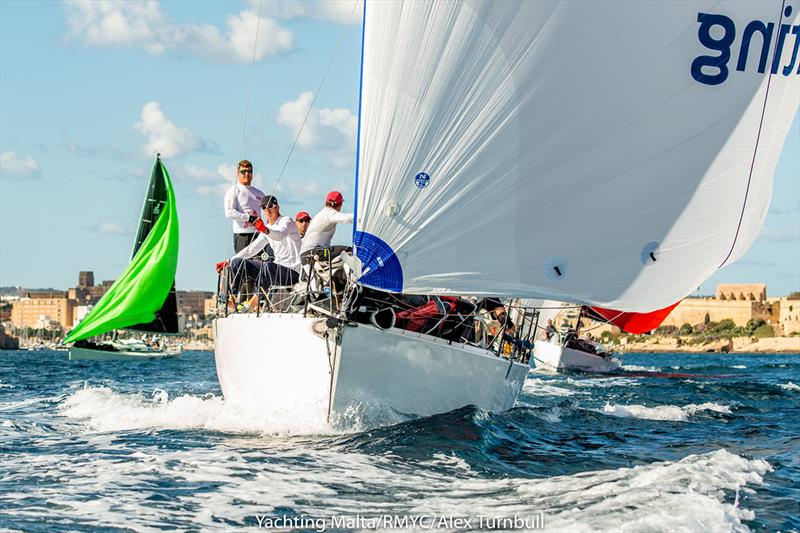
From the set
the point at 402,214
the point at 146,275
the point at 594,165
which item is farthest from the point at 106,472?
the point at 146,275

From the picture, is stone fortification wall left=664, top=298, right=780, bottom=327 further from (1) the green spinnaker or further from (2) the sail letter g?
(2) the sail letter g

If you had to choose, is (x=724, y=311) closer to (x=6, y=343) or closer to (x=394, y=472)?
(x=6, y=343)

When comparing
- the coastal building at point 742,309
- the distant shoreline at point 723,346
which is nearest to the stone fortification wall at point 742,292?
the coastal building at point 742,309

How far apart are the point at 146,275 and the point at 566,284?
13.4 meters

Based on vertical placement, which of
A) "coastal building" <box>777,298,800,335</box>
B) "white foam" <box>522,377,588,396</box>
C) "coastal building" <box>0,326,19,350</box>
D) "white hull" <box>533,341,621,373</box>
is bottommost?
"coastal building" <box>0,326,19,350</box>

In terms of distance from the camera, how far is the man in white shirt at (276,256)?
1167 cm

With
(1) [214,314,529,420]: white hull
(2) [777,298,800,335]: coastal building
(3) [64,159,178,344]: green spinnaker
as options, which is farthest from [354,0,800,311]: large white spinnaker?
(2) [777,298,800,335]: coastal building

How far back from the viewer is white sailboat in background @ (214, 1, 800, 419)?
342 inches

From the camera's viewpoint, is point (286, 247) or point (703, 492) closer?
point (703, 492)

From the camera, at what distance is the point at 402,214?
28.7 feet

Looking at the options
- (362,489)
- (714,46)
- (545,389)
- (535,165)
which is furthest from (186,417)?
(545,389)

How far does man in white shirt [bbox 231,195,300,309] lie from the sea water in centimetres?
155

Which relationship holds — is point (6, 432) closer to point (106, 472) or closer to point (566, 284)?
point (106, 472)

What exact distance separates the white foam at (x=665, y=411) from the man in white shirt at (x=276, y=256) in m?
4.94
